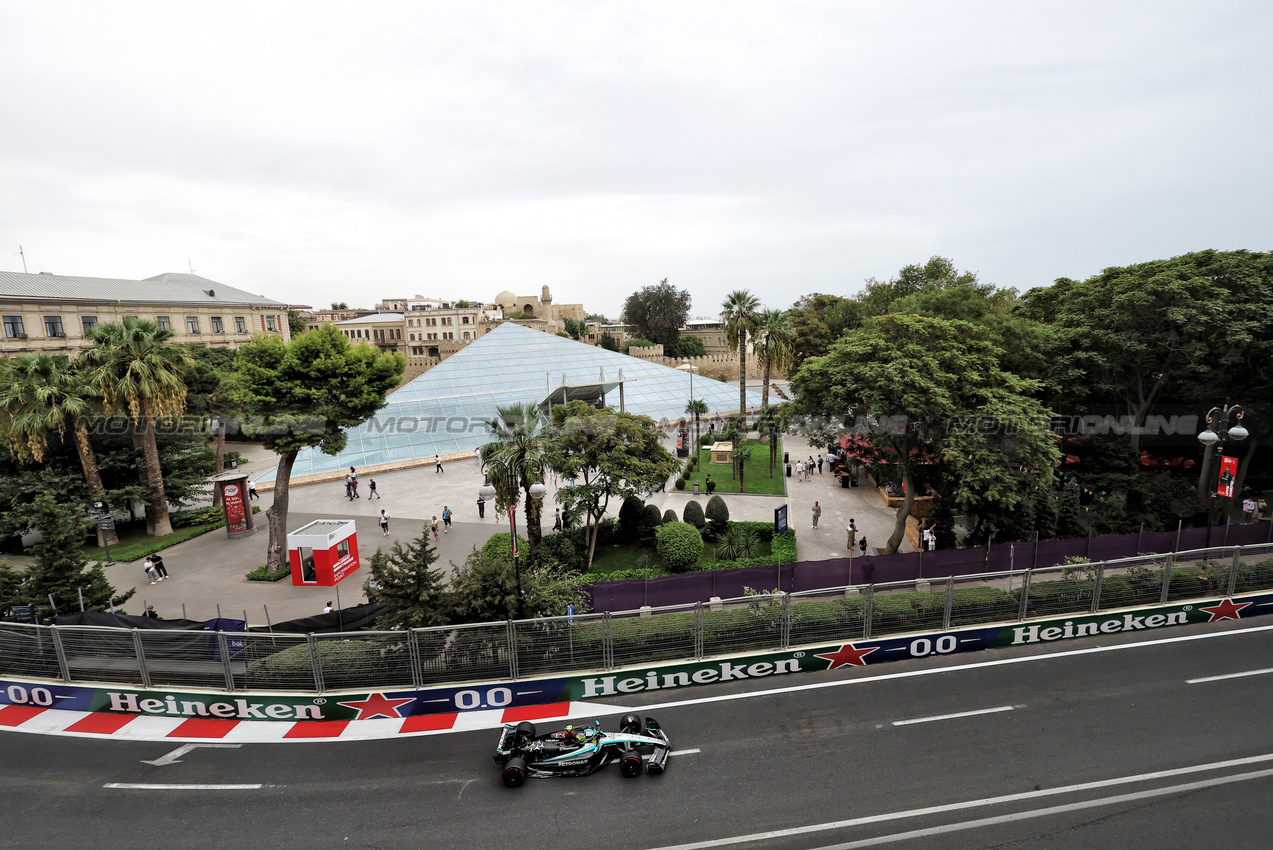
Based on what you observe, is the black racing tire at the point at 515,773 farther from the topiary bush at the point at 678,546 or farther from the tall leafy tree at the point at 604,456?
the topiary bush at the point at 678,546

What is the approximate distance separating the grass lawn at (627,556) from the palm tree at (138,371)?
16.7 metres

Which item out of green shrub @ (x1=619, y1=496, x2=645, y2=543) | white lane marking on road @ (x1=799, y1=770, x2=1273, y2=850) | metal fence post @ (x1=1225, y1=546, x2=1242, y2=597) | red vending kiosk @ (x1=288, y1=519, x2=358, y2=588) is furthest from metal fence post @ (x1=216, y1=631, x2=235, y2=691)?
metal fence post @ (x1=1225, y1=546, x2=1242, y2=597)

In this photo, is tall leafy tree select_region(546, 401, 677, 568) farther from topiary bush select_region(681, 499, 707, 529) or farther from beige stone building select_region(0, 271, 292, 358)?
beige stone building select_region(0, 271, 292, 358)

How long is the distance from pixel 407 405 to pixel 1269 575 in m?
43.0

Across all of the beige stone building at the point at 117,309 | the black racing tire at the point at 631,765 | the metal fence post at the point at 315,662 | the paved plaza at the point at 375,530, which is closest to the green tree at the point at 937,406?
the paved plaza at the point at 375,530

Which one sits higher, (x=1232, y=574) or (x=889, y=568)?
(x=1232, y=574)

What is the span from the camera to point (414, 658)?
11227 mm

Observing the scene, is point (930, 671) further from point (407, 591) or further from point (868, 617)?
point (407, 591)

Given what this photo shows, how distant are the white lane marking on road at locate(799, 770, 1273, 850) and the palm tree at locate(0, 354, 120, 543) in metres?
26.3

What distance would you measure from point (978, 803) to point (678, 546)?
36.9 feet

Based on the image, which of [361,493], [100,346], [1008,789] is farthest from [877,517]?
[100,346]

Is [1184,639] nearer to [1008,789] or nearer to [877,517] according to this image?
[1008,789]

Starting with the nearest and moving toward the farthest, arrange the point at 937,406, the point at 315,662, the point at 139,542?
1. the point at 315,662
2. the point at 937,406
3. the point at 139,542

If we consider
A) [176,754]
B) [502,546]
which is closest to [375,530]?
[502,546]
